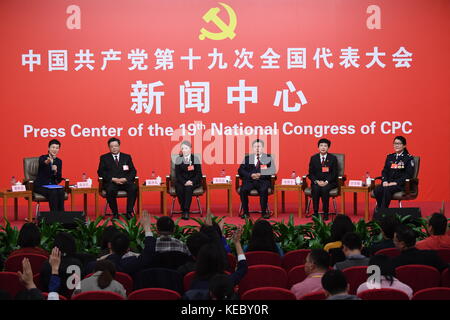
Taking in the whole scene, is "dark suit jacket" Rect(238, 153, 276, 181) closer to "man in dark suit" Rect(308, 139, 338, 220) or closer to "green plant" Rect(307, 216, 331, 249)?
"man in dark suit" Rect(308, 139, 338, 220)

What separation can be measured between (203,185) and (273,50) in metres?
2.27

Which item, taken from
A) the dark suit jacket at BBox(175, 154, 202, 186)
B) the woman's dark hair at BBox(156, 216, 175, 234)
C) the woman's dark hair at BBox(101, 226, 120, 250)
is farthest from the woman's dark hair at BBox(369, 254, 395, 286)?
the dark suit jacket at BBox(175, 154, 202, 186)

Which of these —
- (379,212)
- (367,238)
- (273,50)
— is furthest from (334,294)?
(273,50)

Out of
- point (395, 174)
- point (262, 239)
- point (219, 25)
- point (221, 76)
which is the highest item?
point (219, 25)

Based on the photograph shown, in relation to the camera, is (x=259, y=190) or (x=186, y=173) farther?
(x=186, y=173)

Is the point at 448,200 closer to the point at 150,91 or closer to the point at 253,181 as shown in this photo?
the point at 253,181

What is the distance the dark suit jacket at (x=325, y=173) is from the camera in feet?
27.4

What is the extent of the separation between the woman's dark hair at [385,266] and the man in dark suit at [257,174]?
4322 mm

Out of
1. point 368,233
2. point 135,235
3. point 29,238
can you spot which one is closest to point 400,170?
point 368,233

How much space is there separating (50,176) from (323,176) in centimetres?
340

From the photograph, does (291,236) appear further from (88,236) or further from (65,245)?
(65,245)

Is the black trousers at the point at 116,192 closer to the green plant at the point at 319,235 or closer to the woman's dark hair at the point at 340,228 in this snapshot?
the green plant at the point at 319,235

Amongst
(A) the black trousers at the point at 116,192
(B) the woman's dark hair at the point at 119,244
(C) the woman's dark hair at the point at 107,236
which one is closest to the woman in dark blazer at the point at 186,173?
(A) the black trousers at the point at 116,192

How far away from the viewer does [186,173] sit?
8609mm
